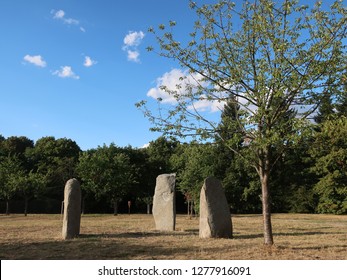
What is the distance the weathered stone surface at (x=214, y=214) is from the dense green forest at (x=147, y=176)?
15.3 m

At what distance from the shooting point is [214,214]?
537 inches

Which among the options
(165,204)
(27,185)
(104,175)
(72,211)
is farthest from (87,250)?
(104,175)

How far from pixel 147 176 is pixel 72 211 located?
123 ft

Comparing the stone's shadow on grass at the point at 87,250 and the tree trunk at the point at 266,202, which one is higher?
the tree trunk at the point at 266,202

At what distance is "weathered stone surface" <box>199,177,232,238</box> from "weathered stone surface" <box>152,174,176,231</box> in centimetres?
349

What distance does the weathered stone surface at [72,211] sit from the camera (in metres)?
13.8

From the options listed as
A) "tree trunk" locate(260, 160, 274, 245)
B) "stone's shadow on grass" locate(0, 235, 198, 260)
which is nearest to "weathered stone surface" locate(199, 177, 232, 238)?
"stone's shadow on grass" locate(0, 235, 198, 260)

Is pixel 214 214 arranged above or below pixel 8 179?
below

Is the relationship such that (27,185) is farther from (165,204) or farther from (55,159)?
(165,204)

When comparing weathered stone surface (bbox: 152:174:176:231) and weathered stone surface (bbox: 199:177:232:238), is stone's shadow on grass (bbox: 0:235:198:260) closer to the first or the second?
weathered stone surface (bbox: 199:177:232:238)

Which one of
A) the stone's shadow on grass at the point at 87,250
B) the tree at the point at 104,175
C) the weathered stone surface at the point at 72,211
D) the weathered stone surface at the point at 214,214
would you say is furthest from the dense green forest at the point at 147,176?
the stone's shadow on grass at the point at 87,250

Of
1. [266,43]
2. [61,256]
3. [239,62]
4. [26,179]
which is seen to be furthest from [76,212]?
[26,179]

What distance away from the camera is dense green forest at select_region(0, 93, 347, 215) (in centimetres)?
3728

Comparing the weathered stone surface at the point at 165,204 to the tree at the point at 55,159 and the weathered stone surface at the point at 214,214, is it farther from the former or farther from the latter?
the tree at the point at 55,159
